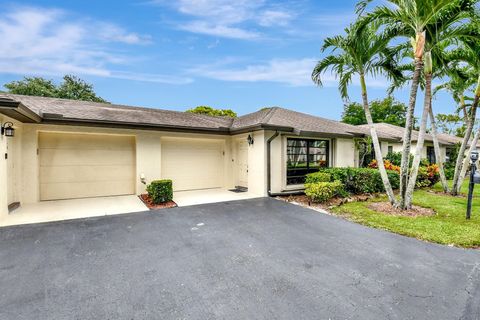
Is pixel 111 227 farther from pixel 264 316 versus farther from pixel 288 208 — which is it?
pixel 288 208

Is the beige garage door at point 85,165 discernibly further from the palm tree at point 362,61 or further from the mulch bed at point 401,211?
the mulch bed at point 401,211

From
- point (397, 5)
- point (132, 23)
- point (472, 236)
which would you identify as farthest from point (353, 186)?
point (132, 23)

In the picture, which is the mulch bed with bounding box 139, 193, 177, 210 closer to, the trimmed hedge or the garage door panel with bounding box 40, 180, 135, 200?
Answer: the garage door panel with bounding box 40, 180, 135, 200

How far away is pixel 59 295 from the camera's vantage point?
2.88 meters

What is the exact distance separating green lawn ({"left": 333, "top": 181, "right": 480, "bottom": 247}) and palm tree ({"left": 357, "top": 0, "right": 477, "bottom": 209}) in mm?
1073

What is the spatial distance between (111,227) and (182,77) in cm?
2016

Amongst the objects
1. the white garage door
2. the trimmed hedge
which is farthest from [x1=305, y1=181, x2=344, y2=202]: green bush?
the white garage door

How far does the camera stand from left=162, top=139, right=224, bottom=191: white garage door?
10.3 meters

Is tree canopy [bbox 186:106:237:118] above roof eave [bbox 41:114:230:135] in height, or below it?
above

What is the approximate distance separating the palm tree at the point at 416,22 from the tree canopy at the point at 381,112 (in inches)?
1192

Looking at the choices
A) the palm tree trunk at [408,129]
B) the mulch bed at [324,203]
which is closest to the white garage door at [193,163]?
the mulch bed at [324,203]

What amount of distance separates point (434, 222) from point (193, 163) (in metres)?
8.99

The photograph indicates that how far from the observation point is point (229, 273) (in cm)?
344

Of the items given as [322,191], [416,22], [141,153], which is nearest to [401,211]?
[322,191]
